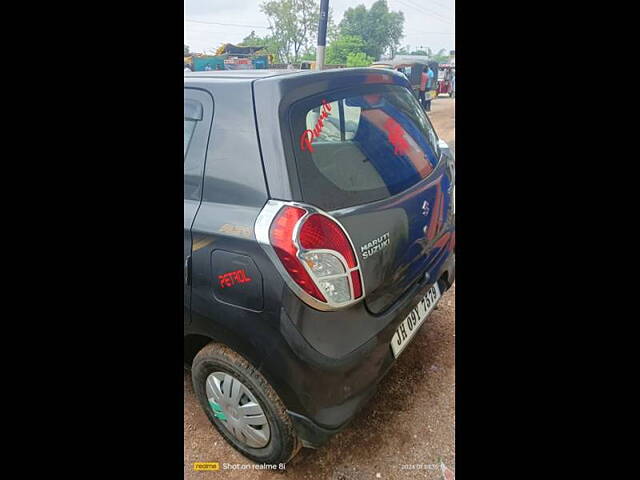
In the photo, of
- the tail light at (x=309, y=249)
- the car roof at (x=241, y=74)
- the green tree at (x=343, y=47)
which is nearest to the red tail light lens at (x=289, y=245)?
the tail light at (x=309, y=249)

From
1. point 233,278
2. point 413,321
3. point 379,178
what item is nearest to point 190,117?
point 233,278

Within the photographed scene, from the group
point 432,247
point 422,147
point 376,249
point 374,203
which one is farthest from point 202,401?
point 422,147

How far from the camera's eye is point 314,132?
54.7 inches

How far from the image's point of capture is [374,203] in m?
1.48

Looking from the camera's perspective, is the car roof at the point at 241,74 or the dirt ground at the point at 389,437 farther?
the dirt ground at the point at 389,437

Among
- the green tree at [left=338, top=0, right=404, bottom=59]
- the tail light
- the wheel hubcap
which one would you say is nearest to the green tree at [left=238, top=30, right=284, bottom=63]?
the green tree at [left=338, top=0, right=404, bottom=59]

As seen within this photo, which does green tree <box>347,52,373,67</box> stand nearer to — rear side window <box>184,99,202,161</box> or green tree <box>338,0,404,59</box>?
green tree <box>338,0,404,59</box>

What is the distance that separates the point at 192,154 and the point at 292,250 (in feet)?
1.92

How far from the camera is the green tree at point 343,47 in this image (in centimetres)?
161

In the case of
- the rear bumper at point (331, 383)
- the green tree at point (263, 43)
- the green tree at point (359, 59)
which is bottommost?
the rear bumper at point (331, 383)

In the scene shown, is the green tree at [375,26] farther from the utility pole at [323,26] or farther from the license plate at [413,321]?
the license plate at [413,321]

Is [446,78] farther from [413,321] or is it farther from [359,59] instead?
[413,321]

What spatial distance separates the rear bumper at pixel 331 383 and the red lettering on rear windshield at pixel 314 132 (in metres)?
0.58

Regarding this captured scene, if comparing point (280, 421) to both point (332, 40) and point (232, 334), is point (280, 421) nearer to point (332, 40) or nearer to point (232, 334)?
point (232, 334)
